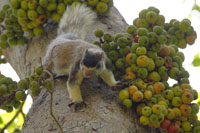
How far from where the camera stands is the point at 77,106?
1.69 m

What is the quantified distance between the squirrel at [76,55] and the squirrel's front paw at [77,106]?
0.05m

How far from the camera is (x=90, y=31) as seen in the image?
2672 mm

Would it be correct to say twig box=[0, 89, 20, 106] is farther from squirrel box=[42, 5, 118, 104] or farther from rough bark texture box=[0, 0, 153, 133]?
squirrel box=[42, 5, 118, 104]

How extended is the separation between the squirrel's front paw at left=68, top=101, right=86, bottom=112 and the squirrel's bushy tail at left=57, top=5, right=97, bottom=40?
1.13 meters

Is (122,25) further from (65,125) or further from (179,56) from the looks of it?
(65,125)

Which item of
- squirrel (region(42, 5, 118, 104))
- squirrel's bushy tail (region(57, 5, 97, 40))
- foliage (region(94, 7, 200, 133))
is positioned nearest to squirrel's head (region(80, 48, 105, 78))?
squirrel (region(42, 5, 118, 104))

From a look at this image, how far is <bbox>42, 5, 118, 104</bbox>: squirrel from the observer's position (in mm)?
2238

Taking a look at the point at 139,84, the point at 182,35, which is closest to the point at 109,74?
the point at 139,84

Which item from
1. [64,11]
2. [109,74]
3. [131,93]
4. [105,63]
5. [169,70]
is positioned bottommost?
[131,93]

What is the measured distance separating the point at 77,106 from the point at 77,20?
169 centimetres

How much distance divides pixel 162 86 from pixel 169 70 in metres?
0.21

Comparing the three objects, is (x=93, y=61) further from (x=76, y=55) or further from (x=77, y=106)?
(x=77, y=106)

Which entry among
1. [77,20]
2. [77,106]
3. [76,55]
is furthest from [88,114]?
[77,20]

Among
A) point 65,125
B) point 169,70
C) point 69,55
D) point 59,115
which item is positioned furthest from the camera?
point 69,55
